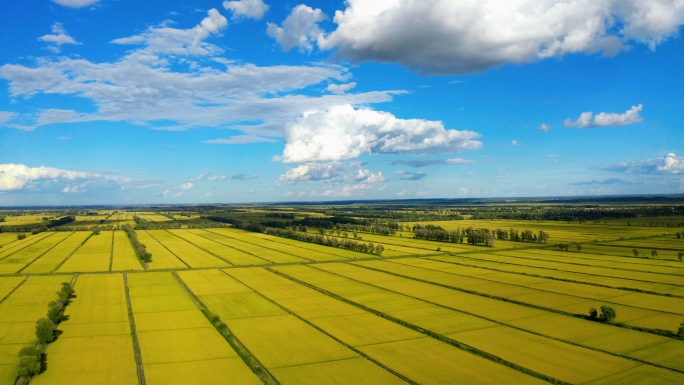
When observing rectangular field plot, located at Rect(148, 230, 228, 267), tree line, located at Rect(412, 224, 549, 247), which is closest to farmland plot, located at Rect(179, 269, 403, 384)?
rectangular field plot, located at Rect(148, 230, 228, 267)

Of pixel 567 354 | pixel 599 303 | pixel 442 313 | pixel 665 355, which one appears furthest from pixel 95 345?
pixel 599 303

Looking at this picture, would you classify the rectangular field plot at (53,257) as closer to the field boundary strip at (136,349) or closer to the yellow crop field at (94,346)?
the yellow crop field at (94,346)

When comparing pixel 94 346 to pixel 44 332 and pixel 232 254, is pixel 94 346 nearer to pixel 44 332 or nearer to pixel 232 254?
pixel 44 332

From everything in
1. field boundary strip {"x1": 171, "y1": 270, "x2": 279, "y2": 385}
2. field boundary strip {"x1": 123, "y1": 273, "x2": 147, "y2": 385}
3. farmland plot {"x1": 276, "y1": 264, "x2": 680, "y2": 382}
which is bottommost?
farmland plot {"x1": 276, "y1": 264, "x2": 680, "y2": 382}

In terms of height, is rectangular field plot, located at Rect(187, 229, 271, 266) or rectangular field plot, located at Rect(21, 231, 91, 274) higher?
rectangular field plot, located at Rect(21, 231, 91, 274)

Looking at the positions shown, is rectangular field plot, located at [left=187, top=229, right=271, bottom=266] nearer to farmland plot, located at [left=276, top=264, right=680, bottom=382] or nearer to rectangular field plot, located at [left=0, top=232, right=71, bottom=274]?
rectangular field plot, located at [left=0, top=232, right=71, bottom=274]

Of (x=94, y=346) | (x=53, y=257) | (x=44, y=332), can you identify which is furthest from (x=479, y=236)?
(x=44, y=332)

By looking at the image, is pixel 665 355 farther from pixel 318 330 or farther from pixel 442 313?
pixel 318 330
